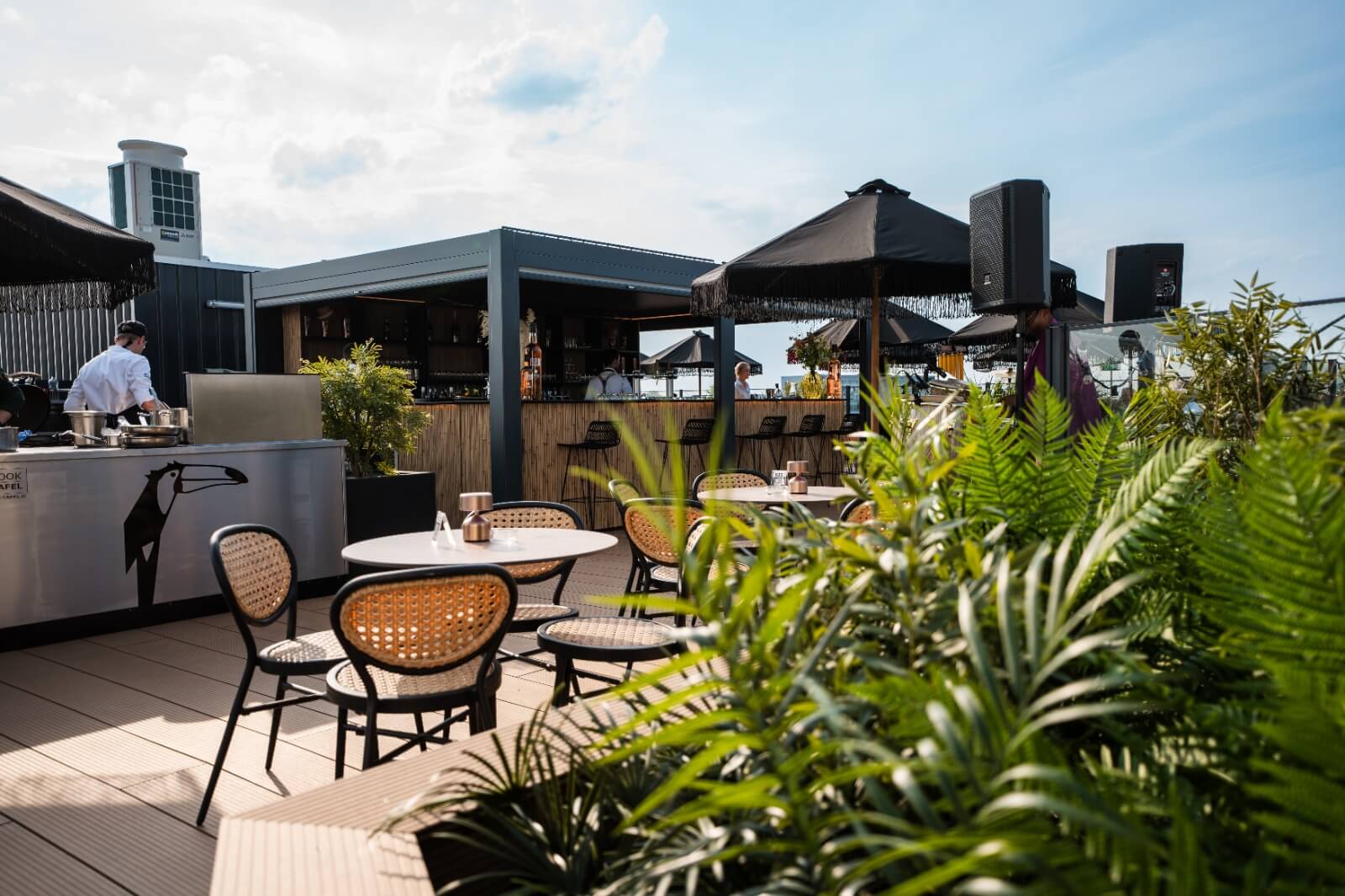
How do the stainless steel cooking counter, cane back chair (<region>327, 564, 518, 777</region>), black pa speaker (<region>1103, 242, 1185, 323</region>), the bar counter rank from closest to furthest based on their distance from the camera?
1. cane back chair (<region>327, 564, 518, 777</region>)
2. the stainless steel cooking counter
3. black pa speaker (<region>1103, 242, 1185, 323</region>)
4. the bar counter

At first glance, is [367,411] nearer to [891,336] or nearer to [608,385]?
[608,385]

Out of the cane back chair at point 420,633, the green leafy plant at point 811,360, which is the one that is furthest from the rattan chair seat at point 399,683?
the green leafy plant at point 811,360

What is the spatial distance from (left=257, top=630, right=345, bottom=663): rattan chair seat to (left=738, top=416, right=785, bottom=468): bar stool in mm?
7355

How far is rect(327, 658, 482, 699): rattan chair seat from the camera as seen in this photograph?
247cm

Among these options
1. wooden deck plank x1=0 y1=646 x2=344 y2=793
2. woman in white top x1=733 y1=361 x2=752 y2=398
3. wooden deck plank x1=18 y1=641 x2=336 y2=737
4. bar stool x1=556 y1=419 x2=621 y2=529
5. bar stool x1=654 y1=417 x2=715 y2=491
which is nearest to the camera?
wooden deck plank x1=0 y1=646 x2=344 y2=793

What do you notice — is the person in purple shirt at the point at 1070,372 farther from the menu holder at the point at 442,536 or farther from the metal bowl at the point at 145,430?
the metal bowl at the point at 145,430

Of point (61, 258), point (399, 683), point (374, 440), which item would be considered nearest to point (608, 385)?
point (374, 440)

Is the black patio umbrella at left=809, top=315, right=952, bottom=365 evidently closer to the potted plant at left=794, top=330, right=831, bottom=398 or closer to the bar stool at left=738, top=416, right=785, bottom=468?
the potted plant at left=794, top=330, right=831, bottom=398

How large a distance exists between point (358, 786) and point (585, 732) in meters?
0.33

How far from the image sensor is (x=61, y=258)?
15.2 feet

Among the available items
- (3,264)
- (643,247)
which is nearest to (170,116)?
(643,247)

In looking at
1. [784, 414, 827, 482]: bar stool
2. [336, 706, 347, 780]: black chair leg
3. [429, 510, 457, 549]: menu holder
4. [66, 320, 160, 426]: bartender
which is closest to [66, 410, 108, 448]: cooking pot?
[66, 320, 160, 426]: bartender

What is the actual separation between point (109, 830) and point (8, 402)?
3.56m

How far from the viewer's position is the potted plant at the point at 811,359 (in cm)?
1173
